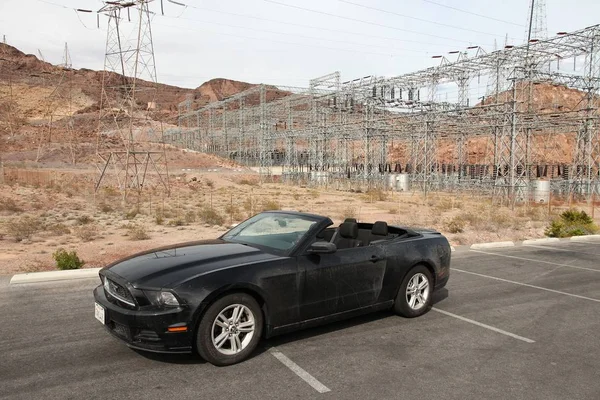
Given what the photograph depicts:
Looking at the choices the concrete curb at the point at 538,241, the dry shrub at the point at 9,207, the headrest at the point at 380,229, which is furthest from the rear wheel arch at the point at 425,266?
the dry shrub at the point at 9,207

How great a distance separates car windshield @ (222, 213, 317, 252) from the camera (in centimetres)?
532

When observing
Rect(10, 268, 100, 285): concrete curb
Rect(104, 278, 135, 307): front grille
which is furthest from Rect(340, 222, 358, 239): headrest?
Rect(10, 268, 100, 285): concrete curb

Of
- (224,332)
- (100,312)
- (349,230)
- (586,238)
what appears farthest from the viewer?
(586,238)

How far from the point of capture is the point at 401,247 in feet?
19.9

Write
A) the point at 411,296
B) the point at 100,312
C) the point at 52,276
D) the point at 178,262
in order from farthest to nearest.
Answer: the point at 52,276, the point at 411,296, the point at 178,262, the point at 100,312

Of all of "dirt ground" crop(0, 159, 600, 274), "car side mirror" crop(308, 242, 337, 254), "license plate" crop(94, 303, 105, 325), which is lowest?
"dirt ground" crop(0, 159, 600, 274)

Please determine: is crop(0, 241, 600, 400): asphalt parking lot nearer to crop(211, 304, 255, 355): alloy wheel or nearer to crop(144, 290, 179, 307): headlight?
crop(211, 304, 255, 355): alloy wheel

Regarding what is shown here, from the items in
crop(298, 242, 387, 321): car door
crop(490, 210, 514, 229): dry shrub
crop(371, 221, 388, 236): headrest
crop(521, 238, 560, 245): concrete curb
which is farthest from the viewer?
crop(490, 210, 514, 229): dry shrub

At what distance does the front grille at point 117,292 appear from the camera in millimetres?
4328

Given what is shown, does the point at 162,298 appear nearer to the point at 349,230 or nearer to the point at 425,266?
the point at 349,230

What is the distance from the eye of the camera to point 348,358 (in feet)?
15.5

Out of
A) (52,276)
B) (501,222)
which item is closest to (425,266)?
(52,276)

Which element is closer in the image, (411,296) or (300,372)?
(300,372)

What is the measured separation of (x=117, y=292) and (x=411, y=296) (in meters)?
3.59
